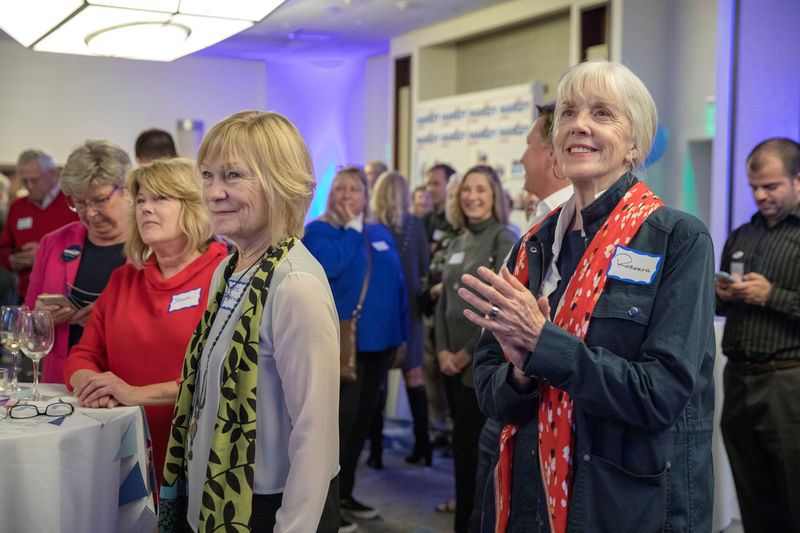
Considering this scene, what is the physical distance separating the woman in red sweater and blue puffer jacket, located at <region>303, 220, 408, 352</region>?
53.9 inches

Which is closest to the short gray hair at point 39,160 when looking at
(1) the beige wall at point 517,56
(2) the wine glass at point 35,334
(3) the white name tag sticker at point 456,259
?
(3) the white name tag sticker at point 456,259

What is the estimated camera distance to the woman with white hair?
1.33m

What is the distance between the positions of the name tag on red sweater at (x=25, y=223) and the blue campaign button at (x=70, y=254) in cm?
242

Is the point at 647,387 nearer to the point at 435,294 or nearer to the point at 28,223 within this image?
the point at 435,294

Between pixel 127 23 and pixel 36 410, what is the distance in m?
1.66

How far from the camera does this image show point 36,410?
1980 millimetres

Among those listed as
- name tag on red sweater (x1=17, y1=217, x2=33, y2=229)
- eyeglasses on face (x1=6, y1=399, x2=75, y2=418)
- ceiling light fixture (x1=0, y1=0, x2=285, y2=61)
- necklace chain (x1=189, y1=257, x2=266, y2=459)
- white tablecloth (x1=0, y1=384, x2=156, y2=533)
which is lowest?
white tablecloth (x1=0, y1=384, x2=156, y2=533)

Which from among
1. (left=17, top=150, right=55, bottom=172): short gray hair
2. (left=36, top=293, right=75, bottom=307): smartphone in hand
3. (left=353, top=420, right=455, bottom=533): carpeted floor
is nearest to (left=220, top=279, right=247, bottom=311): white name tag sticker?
(left=36, top=293, right=75, bottom=307): smartphone in hand

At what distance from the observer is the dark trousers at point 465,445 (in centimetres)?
318

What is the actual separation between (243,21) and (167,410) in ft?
5.51

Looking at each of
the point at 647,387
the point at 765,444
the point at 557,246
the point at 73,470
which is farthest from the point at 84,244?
the point at 765,444

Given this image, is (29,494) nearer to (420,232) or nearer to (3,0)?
Result: (3,0)

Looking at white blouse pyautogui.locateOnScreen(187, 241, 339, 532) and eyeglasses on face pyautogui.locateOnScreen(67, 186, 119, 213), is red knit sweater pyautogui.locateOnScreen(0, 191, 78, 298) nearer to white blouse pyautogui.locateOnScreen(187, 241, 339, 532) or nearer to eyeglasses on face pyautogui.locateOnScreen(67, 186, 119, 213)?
eyeglasses on face pyautogui.locateOnScreen(67, 186, 119, 213)

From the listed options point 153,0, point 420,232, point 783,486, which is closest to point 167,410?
point 153,0
